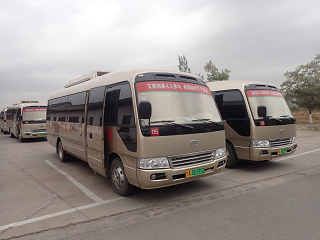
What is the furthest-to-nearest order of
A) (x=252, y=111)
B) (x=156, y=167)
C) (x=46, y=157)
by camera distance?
1. (x=46, y=157)
2. (x=252, y=111)
3. (x=156, y=167)

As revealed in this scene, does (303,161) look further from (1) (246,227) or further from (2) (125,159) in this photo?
(2) (125,159)

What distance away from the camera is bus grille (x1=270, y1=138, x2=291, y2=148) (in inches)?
274

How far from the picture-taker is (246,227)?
11.9 feet

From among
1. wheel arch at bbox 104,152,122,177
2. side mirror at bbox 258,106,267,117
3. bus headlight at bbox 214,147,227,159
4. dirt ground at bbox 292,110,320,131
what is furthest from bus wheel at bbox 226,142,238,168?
dirt ground at bbox 292,110,320,131

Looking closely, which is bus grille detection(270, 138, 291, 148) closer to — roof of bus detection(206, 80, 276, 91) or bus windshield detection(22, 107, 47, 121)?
roof of bus detection(206, 80, 276, 91)

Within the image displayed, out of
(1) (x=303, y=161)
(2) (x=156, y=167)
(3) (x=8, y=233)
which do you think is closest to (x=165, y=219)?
(2) (x=156, y=167)

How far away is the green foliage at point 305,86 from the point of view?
2411cm

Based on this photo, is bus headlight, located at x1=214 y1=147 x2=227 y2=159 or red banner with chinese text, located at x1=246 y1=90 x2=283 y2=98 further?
red banner with chinese text, located at x1=246 y1=90 x2=283 y2=98

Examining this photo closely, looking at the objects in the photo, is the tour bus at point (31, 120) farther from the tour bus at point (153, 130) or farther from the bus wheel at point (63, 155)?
the tour bus at point (153, 130)

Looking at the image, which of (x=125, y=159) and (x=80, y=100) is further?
(x=80, y=100)

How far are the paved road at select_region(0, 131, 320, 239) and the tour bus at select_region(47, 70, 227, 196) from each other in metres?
0.51

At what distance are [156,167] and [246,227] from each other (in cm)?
172

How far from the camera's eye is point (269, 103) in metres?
7.34

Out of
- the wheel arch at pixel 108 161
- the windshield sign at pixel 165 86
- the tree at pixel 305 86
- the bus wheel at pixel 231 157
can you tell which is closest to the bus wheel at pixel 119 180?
the wheel arch at pixel 108 161
